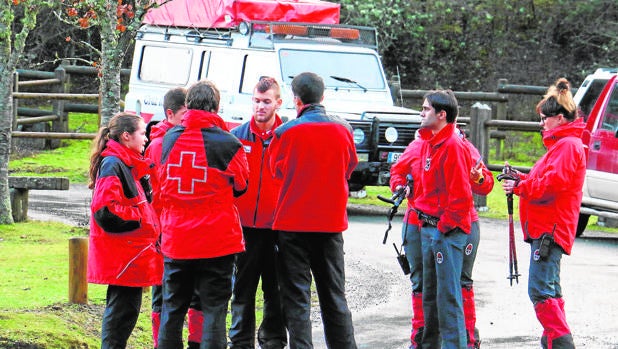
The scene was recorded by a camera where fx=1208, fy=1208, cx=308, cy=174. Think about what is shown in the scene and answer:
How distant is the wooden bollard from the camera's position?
940 cm

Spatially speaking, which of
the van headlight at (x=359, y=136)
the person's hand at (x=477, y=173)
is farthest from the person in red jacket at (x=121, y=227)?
the van headlight at (x=359, y=136)

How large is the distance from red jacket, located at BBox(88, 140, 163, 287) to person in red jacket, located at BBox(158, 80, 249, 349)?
179 mm

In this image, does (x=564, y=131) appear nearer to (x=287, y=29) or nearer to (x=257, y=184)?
(x=257, y=184)

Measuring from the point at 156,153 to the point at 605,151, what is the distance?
792 cm

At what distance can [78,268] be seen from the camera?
31.0 ft

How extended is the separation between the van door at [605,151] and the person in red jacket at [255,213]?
734 cm

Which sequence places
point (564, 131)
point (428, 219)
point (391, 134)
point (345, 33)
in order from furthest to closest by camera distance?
point (345, 33) < point (391, 134) < point (564, 131) < point (428, 219)

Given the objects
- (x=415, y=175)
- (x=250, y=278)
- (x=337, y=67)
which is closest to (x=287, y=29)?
(x=337, y=67)

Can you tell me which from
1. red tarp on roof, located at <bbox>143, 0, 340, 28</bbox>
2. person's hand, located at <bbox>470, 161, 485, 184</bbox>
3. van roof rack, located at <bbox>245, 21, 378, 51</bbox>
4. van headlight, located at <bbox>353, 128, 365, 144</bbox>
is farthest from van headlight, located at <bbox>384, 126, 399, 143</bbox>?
Answer: person's hand, located at <bbox>470, 161, 485, 184</bbox>

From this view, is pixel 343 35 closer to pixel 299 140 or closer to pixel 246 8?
pixel 246 8

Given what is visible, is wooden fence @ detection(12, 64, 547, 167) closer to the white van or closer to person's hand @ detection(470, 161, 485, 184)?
the white van

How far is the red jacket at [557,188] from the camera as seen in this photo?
7922 millimetres

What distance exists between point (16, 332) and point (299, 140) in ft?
7.42

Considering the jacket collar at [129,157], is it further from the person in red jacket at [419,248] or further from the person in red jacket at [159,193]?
the person in red jacket at [419,248]
